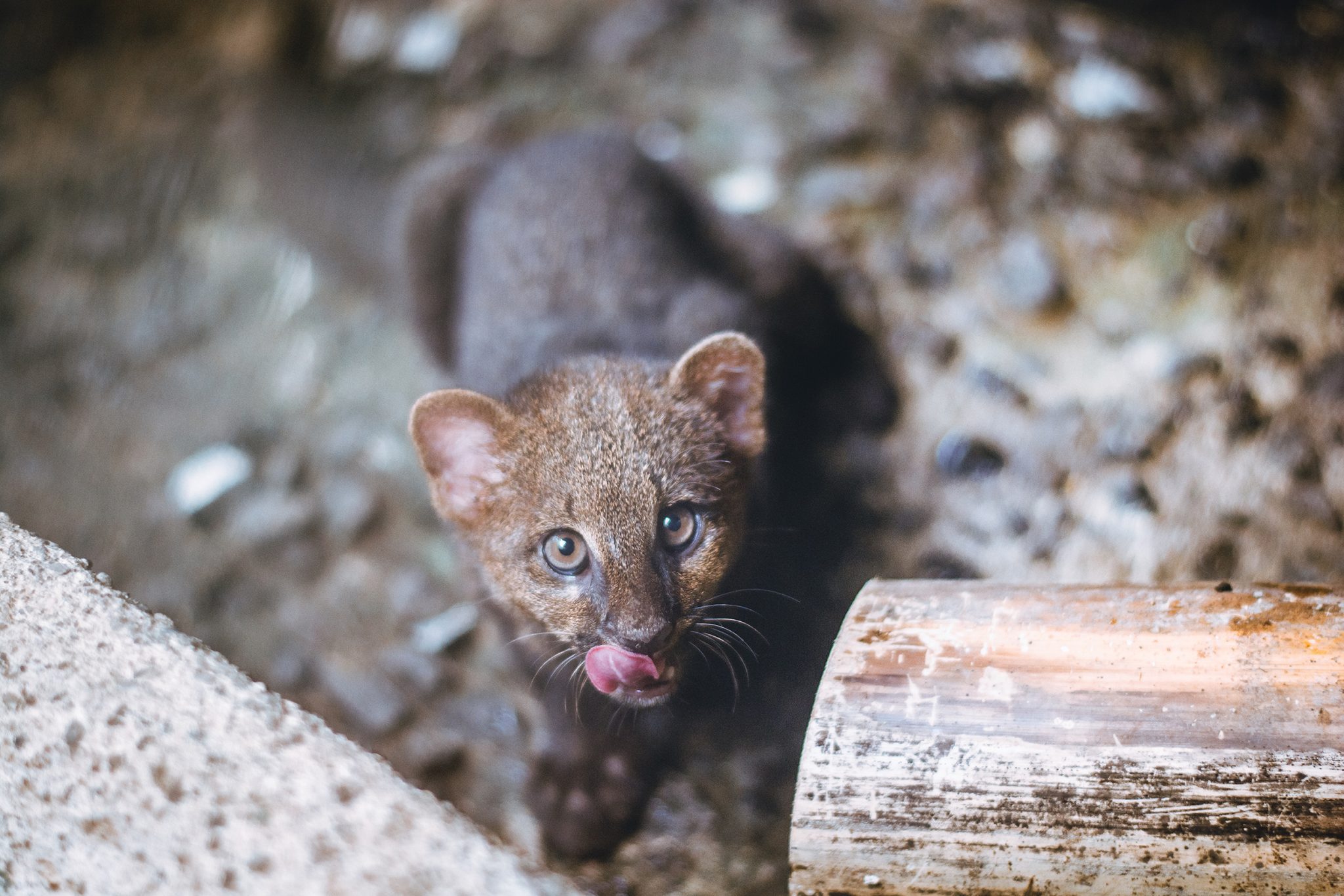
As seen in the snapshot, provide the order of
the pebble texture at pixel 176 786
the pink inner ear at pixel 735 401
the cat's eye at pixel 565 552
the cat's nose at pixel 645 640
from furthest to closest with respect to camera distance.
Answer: the pink inner ear at pixel 735 401, the cat's eye at pixel 565 552, the cat's nose at pixel 645 640, the pebble texture at pixel 176 786

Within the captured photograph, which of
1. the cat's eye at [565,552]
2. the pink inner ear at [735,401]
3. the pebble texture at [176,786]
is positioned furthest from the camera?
the pink inner ear at [735,401]

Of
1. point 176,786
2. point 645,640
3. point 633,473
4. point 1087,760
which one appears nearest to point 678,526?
point 633,473

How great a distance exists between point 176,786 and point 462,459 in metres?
0.77

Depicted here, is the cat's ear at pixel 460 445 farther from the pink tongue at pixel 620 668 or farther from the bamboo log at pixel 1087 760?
the bamboo log at pixel 1087 760

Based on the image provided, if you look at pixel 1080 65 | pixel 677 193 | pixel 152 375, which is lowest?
pixel 152 375

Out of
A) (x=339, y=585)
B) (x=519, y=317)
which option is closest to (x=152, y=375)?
(x=339, y=585)

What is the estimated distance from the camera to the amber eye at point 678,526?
179 centimetres

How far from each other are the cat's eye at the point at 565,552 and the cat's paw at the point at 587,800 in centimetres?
40

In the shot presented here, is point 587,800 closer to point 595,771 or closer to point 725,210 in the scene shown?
point 595,771

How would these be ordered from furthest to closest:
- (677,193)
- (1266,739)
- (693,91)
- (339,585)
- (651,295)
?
(693,91) < (677,193) < (651,295) < (339,585) < (1266,739)

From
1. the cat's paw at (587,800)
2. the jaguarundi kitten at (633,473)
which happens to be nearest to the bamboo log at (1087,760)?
the jaguarundi kitten at (633,473)

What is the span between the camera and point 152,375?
92.6 inches

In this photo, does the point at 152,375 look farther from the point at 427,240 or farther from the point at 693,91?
the point at 693,91

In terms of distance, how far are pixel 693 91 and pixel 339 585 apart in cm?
215
